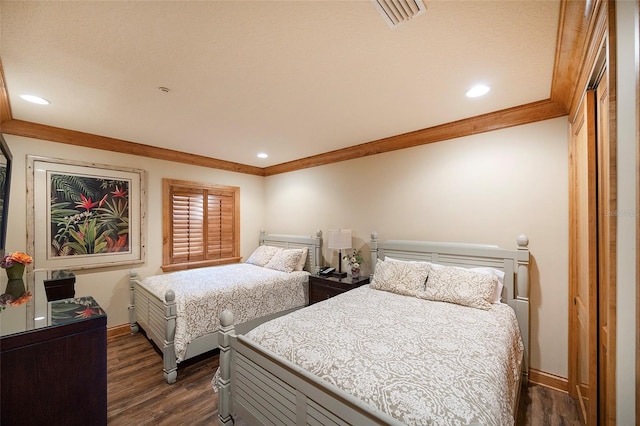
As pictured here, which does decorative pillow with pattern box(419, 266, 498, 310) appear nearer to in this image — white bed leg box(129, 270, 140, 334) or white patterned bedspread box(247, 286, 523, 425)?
white patterned bedspread box(247, 286, 523, 425)

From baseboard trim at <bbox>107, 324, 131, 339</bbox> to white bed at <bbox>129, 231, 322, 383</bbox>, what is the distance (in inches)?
3.9

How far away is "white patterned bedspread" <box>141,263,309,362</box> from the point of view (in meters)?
2.61

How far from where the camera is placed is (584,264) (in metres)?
1.84

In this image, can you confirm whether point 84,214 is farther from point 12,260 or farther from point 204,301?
point 204,301

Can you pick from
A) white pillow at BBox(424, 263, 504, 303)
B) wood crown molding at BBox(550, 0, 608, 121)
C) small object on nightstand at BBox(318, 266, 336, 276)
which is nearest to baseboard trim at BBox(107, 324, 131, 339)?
small object on nightstand at BBox(318, 266, 336, 276)

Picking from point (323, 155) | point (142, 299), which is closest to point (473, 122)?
point (323, 155)

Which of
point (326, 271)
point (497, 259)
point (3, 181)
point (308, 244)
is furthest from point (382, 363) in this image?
point (3, 181)

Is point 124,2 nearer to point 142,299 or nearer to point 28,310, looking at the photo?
point 28,310

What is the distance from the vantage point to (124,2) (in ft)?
4.11

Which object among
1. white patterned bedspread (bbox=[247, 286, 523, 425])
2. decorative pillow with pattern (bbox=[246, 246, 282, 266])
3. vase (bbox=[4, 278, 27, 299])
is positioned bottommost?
white patterned bedspread (bbox=[247, 286, 523, 425])

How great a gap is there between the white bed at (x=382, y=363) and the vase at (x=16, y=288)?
135 centimetres

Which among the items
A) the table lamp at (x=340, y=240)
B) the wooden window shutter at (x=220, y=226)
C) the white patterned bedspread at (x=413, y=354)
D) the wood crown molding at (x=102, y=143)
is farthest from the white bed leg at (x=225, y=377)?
the wood crown molding at (x=102, y=143)

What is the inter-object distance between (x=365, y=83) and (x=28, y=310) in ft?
8.26

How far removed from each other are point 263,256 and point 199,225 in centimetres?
113
